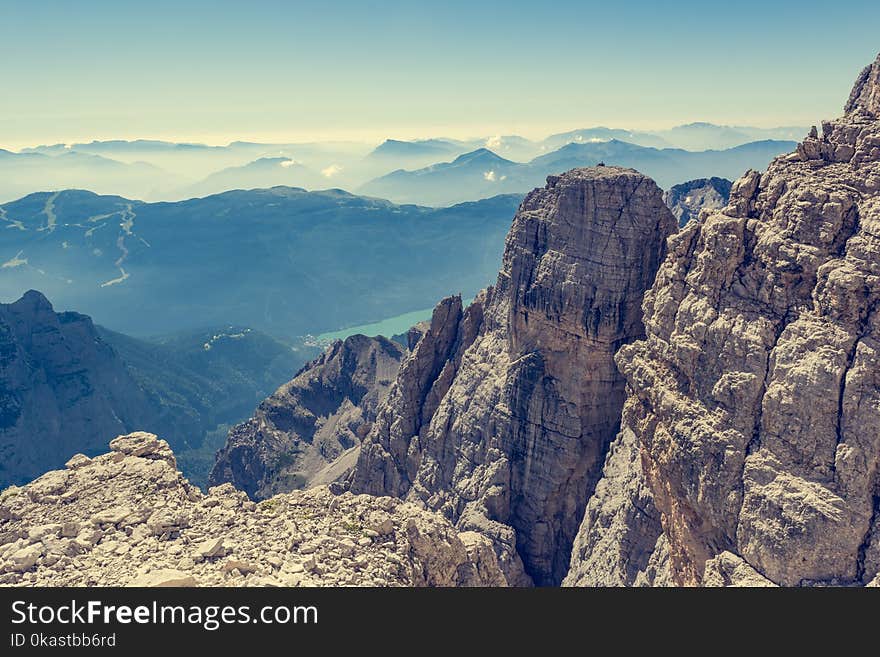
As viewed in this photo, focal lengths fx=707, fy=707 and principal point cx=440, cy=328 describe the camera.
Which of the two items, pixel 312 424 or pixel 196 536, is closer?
pixel 196 536

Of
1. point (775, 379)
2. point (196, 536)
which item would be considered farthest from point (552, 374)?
point (196, 536)

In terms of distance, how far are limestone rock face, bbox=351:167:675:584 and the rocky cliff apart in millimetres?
11721

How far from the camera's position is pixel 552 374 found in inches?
2640

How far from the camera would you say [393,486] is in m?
85.2

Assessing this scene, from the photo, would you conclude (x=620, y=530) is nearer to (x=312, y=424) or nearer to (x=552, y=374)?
(x=552, y=374)

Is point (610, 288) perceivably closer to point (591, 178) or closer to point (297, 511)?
point (591, 178)

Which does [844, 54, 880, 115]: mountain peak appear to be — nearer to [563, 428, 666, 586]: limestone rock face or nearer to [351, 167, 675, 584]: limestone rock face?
[351, 167, 675, 584]: limestone rock face

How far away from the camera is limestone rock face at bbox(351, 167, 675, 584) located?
63.0m

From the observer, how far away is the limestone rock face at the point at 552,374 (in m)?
63.0

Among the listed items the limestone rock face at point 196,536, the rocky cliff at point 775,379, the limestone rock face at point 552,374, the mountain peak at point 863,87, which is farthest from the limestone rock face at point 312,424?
the limestone rock face at point 196,536

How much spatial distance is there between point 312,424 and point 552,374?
97.5m

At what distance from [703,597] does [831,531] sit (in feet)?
57.2

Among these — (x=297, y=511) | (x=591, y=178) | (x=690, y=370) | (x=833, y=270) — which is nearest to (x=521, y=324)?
(x=591, y=178)

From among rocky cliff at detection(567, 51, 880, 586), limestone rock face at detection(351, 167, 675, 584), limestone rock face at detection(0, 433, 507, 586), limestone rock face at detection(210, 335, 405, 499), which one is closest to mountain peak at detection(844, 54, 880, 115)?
limestone rock face at detection(351, 167, 675, 584)
